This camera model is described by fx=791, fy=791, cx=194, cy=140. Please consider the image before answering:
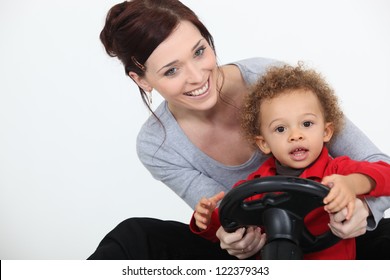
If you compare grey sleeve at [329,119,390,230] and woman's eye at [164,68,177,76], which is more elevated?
woman's eye at [164,68,177,76]

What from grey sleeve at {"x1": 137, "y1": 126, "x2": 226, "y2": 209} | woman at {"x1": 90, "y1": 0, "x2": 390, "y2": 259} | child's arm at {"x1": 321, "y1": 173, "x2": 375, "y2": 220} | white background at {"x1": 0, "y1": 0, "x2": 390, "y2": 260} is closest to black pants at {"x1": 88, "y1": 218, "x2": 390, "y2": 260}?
woman at {"x1": 90, "y1": 0, "x2": 390, "y2": 259}

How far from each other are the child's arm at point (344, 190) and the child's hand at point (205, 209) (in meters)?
0.32

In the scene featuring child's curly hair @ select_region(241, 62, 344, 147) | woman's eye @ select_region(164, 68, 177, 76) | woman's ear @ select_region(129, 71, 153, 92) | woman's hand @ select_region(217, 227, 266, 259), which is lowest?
woman's hand @ select_region(217, 227, 266, 259)

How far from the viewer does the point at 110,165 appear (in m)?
3.92

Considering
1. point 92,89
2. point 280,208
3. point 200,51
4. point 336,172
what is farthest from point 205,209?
point 92,89

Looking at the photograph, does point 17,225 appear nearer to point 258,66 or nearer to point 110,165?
point 110,165

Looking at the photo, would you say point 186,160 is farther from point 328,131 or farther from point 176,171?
point 328,131

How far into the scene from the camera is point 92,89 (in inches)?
157

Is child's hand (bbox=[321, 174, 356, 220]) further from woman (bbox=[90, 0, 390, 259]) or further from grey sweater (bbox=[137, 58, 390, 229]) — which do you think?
grey sweater (bbox=[137, 58, 390, 229])

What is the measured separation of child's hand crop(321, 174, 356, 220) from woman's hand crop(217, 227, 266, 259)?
306 millimetres

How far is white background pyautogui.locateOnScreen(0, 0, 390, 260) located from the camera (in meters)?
3.88

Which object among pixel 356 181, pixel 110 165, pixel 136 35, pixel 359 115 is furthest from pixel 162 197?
pixel 356 181

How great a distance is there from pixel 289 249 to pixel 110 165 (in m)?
2.05

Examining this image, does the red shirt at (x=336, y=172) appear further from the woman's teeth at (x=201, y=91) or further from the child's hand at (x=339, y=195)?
the woman's teeth at (x=201, y=91)
